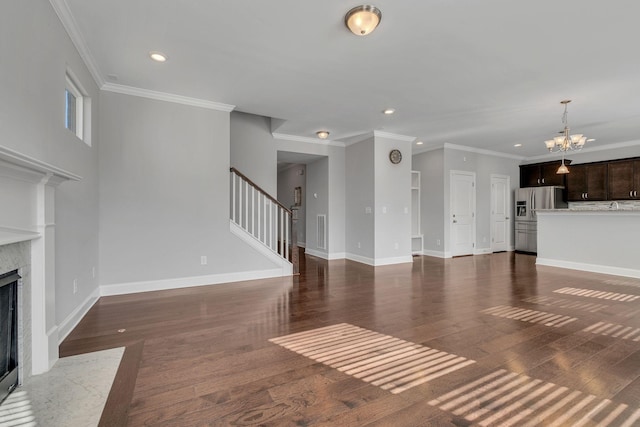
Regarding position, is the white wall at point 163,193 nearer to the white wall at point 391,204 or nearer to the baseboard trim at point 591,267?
the white wall at point 391,204

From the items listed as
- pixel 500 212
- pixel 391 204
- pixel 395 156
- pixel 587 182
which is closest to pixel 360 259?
pixel 391 204

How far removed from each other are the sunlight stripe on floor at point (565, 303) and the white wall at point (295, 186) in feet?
17.2

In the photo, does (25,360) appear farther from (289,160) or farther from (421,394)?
(289,160)

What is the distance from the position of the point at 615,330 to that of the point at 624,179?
6.07m

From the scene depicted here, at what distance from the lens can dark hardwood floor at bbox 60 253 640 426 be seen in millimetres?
1619

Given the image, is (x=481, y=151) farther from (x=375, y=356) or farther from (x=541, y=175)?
(x=375, y=356)

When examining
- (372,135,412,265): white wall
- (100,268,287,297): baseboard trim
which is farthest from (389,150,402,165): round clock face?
(100,268,287,297): baseboard trim

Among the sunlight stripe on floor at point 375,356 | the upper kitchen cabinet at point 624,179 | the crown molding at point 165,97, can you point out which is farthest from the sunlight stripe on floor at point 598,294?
the crown molding at point 165,97

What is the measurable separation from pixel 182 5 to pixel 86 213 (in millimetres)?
2374

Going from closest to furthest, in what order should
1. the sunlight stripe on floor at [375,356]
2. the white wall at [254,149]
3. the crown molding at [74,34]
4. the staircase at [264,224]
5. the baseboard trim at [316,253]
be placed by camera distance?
the sunlight stripe on floor at [375,356], the crown molding at [74,34], the staircase at [264,224], the white wall at [254,149], the baseboard trim at [316,253]

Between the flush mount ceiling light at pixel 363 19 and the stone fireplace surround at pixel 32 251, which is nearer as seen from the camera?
the stone fireplace surround at pixel 32 251

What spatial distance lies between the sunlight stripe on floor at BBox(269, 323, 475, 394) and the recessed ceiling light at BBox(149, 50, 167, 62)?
9.74ft

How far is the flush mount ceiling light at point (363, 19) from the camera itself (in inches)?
90.7

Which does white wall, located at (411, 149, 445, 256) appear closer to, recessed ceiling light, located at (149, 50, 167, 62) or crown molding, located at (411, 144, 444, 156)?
crown molding, located at (411, 144, 444, 156)
